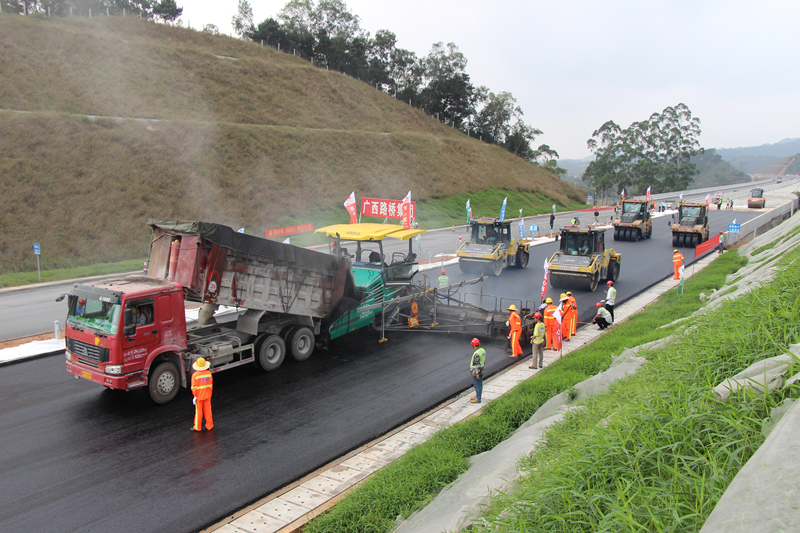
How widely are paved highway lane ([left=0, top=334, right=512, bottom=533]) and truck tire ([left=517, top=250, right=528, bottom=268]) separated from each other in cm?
1409

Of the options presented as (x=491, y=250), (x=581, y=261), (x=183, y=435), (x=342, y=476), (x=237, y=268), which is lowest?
(x=342, y=476)

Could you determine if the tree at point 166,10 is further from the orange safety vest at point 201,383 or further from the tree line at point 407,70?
the orange safety vest at point 201,383

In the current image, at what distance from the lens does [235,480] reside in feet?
25.0

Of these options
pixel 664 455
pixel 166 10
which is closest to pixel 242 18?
pixel 166 10

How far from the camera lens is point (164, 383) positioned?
403 inches

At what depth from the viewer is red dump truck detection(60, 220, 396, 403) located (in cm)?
965

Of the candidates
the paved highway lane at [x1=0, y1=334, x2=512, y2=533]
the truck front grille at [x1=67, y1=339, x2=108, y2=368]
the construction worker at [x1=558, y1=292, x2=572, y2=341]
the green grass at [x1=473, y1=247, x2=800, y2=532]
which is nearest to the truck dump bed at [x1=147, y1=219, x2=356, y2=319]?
the paved highway lane at [x1=0, y1=334, x2=512, y2=533]

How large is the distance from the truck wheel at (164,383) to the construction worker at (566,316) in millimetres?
10202

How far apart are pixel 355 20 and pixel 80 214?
7958 centimetres

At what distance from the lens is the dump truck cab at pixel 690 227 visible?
104ft

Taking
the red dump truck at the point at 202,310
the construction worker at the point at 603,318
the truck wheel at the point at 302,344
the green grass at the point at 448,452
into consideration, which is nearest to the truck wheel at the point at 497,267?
the construction worker at the point at 603,318

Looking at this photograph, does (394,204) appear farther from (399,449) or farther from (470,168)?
(470,168)

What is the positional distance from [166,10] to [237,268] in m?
88.7

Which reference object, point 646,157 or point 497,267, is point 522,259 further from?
point 646,157
